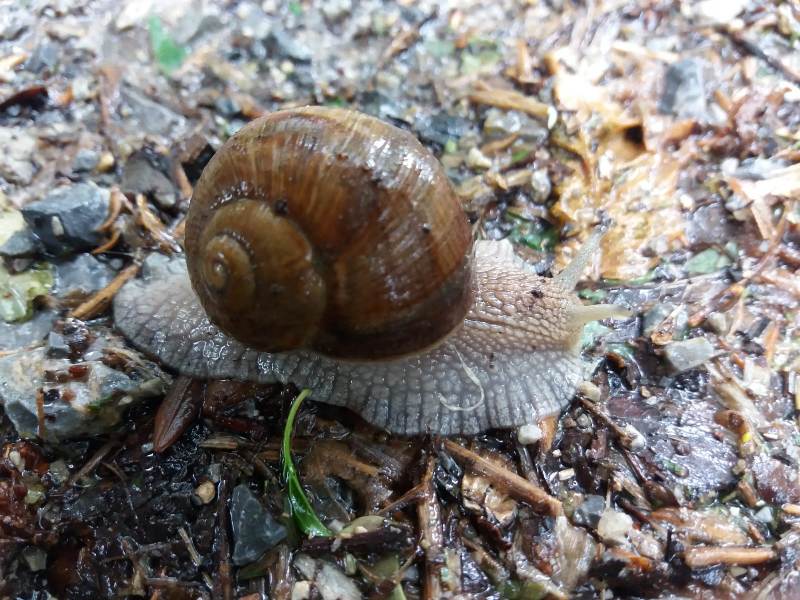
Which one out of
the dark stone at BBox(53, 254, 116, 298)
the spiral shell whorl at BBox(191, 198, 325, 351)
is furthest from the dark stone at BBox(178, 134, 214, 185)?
the spiral shell whorl at BBox(191, 198, 325, 351)

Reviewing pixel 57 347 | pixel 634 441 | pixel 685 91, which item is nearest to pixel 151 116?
pixel 57 347

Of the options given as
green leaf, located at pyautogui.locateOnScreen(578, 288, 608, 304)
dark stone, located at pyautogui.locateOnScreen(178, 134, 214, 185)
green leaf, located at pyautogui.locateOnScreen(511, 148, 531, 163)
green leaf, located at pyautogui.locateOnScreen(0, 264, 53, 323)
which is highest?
green leaf, located at pyautogui.locateOnScreen(511, 148, 531, 163)

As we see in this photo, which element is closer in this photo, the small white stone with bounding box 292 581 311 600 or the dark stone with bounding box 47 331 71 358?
the small white stone with bounding box 292 581 311 600

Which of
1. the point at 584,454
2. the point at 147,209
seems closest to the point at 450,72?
the point at 147,209

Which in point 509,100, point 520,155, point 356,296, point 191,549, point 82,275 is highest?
point 509,100

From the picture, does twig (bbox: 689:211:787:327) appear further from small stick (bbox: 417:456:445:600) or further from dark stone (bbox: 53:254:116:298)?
dark stone (bbox: 53:254:116:298)

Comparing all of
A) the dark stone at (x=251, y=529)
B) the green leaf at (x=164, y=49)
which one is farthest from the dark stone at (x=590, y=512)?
the green leaf at (x=164, y=49)

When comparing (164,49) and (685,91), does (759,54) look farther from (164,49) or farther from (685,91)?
(164,49)

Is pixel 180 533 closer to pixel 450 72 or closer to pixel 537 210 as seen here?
pixel 537 210
